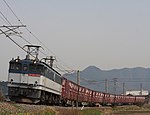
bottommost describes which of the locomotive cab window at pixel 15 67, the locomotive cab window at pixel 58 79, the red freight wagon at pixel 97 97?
the red freight wagon at pixel 97 97

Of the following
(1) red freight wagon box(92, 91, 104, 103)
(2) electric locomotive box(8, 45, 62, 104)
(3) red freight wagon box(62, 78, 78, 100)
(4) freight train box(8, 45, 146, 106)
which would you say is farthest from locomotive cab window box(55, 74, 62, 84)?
(1) red freight wagon box(92, 91, 104, 103)

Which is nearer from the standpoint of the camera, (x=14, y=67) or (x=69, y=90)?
(x=14, y=67)

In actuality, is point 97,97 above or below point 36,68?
below

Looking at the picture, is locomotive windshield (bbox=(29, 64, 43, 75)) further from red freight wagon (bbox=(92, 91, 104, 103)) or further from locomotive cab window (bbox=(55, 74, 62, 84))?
red freight wagon (bbox=(92, 91, 104, 103))

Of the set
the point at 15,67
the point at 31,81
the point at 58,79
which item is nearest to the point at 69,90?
the point at 58,79

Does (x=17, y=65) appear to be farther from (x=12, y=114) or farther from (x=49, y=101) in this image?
(x=12, y=114)

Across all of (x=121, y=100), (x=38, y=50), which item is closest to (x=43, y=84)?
(x=38, y=50)

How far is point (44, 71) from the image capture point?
3741cm

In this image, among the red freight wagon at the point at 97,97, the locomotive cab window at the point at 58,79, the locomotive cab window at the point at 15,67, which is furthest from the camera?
the red freight wagon at the point at 97,97

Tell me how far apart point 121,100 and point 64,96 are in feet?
154

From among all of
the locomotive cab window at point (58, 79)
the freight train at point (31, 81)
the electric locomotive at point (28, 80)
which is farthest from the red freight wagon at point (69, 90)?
the electric locomotive at point (28, 80)

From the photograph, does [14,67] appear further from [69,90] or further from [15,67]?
[69,90]

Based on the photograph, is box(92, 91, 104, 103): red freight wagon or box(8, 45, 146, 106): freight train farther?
box(92, 91, 104, 103): red freight wagon

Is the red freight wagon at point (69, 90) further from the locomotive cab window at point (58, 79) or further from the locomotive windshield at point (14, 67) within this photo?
the locomotive windshield at point (14, 67)
